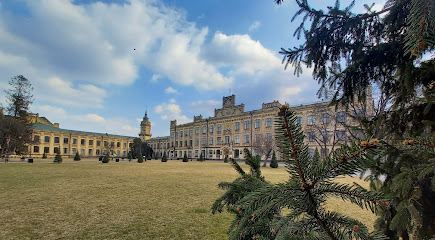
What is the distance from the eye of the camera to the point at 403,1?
1.94 m

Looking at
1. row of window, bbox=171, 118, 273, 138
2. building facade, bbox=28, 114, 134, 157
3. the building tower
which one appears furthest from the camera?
the building tower

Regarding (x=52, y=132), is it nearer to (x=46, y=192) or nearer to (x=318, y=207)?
(x=46, y=192)

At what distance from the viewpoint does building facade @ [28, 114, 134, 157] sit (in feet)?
169

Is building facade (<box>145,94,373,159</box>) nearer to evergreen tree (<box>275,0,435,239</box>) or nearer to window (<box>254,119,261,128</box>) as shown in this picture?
window (<box>254,119,261,128</box>)

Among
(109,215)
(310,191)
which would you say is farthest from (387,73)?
Answer: (109,215)

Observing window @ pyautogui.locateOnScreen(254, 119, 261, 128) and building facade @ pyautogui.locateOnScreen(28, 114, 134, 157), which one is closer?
window @ pyautogui.locateOnScreen(254, 119, 261, 128)

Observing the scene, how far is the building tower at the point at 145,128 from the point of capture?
269 feet

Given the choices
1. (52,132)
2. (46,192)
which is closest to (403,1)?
(46,192)

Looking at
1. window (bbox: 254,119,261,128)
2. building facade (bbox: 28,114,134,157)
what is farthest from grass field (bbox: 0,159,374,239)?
building facade (bbox: 28,114,134,157)

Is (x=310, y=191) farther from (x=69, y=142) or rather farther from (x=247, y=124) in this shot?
(x=69, y=142)

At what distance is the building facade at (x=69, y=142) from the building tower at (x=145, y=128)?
882 cm

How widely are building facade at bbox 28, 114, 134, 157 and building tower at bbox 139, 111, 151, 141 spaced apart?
8816 mm

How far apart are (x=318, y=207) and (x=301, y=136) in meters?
0.38

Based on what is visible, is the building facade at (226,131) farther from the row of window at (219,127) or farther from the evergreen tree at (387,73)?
the evergreen tree at (387,73)
